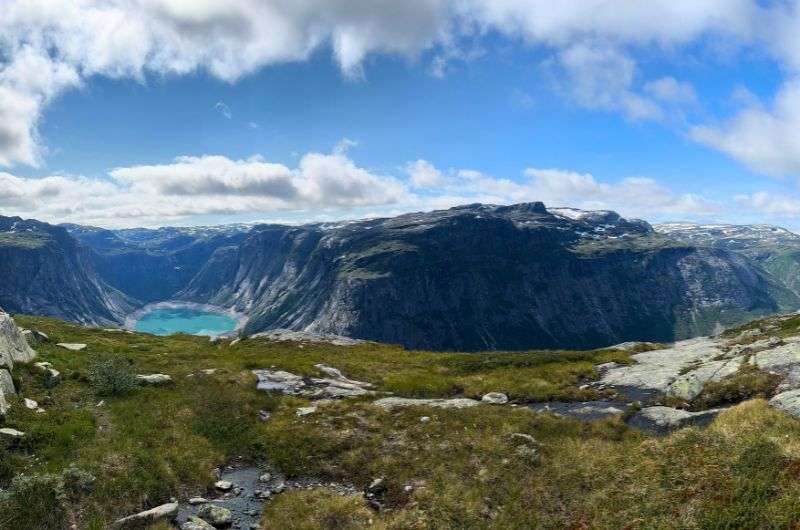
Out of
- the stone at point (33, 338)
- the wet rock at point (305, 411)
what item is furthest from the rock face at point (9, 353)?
the wet rock at point (305, 411)

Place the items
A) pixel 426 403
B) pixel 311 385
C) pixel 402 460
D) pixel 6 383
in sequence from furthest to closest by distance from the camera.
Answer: pixel 311 385, pixel 426 403, pixel 6 383, pixel 402 460

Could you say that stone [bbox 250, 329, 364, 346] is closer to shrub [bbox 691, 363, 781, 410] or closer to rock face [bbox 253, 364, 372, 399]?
rock face [bbox 253, 364, 372, 399]

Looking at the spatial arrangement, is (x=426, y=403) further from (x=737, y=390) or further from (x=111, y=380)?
(x=111, y=380)

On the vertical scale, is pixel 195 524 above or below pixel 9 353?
below

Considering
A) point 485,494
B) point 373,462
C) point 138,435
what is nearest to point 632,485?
point 485,494

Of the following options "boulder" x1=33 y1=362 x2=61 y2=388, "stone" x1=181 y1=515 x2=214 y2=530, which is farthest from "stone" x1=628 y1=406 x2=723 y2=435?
"boulder" x1=33 y1=362 x2=61 y2=388

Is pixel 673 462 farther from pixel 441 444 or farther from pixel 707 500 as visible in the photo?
pixel 441 444

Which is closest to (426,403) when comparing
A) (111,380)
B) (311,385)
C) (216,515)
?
(311,385)
